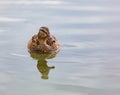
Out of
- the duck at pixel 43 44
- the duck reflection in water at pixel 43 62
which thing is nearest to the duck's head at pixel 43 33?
the duck at pixel 43 44

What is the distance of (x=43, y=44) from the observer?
14234 mm

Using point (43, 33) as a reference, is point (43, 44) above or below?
below

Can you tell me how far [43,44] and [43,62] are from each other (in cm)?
114

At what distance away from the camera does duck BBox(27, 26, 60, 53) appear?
46.3 ft

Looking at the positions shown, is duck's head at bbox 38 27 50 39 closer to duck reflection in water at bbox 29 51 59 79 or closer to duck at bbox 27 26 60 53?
duck at bbox 27 26 60 53

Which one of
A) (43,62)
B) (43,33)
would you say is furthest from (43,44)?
(43,62)

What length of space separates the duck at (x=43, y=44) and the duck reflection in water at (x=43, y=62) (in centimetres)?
15

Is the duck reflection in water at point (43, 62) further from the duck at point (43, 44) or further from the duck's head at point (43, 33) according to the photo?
the duck's head at point (43, 33)

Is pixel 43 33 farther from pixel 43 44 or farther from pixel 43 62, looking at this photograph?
pixel 43 62

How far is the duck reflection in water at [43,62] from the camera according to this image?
1223 centimetres

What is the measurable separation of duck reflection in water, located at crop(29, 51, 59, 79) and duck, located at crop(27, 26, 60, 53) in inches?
5.9

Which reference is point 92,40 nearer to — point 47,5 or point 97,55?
point 97,55

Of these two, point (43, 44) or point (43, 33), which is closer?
point (43, 33)

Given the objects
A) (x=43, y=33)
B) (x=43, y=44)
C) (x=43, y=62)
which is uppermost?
(x=43, y=33)
